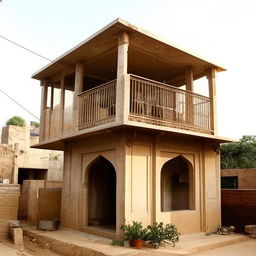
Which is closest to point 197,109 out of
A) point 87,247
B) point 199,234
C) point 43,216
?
point 199,234

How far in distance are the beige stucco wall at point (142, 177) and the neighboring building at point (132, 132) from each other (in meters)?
0.03

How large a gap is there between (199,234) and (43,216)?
5.78 m

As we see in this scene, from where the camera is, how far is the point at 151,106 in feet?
32.0

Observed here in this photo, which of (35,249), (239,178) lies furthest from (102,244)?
(239,178)

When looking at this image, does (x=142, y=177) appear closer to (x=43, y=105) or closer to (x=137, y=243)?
(x=137, y=243)

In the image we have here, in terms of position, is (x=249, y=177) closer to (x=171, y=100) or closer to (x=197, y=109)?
(x=197, y=109)

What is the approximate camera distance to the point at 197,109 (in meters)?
11.0

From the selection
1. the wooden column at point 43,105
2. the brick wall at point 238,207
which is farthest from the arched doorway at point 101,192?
the brick wall at point 238,207

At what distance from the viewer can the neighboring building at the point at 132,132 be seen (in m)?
9.18

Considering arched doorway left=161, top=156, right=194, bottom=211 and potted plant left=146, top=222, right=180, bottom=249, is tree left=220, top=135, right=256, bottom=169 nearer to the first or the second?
arched doorway left=161, top=156, right=194, bottom=211

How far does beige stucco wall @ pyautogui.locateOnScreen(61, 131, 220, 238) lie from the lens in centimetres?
921

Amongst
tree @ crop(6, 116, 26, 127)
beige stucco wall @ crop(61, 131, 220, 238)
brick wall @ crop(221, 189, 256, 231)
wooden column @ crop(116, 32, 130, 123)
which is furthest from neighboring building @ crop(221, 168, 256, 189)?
tree @ crop(6, 116, 26, 127)

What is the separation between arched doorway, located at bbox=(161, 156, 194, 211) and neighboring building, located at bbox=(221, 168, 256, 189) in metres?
6.35

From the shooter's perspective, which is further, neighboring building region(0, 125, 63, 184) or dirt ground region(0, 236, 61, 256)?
neighboring building region(0, 125, 63, 184)
